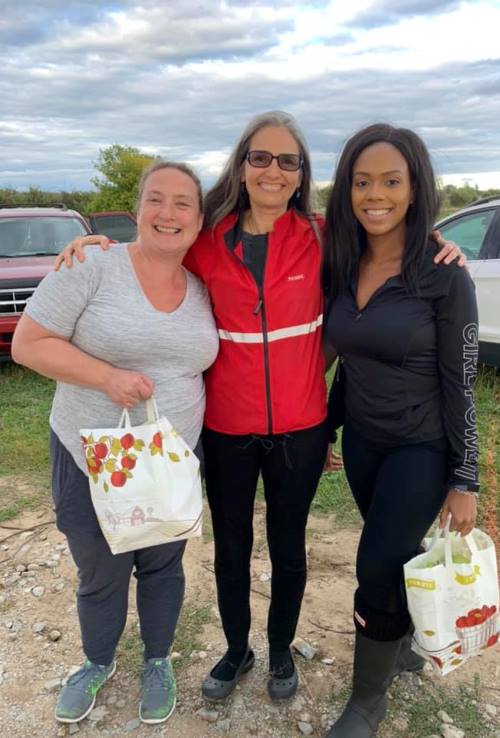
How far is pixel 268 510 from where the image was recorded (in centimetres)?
246

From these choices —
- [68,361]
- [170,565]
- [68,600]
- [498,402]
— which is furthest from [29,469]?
[498,402]

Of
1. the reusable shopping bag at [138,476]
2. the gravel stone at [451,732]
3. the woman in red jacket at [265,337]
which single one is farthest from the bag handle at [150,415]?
the gravel stone at [451,732]

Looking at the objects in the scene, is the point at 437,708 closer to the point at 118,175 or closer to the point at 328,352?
the point at 328,352

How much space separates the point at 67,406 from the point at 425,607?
1.38m

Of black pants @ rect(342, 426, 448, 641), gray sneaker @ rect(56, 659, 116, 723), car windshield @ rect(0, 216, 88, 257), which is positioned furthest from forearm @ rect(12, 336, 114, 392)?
car windshield @ rect(0, 216, 88, 257)

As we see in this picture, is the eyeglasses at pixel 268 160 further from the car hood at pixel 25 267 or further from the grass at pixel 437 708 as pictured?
the car hood at pixel 25 267

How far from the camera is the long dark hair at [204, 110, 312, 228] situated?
2301 mm

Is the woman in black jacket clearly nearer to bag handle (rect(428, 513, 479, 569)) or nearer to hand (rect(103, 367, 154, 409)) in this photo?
bag handle (rect(428, 513, 479, 569))

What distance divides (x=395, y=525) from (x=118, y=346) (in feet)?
3.59

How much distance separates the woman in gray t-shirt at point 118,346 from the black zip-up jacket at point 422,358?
1.83ft

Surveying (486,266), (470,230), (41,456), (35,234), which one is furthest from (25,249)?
(486,266)

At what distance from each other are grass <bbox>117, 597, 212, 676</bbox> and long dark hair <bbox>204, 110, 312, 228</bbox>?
1864 mm

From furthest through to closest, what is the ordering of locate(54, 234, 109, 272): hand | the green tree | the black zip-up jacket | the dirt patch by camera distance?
the green tree < the dirt patch < locate(54, 234, 109, 272): hand < the black zip-up jacket

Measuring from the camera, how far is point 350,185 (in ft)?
7.43
